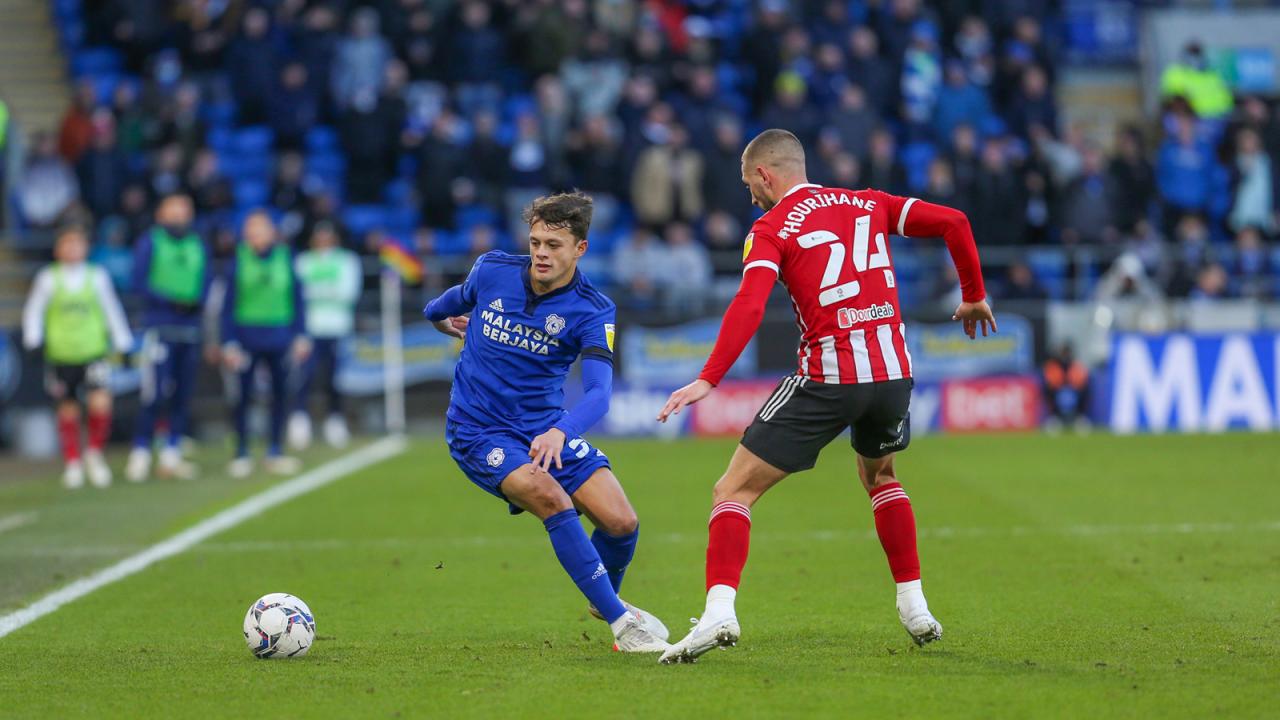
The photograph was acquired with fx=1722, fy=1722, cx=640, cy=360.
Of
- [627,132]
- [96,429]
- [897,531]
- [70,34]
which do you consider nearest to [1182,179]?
[627,132]

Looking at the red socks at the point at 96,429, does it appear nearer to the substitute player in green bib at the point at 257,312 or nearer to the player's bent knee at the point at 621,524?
the substitute player in green bib at the point at 257,312

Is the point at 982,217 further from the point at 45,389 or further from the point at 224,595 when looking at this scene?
the point at 224,595

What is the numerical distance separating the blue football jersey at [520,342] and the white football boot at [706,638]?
3.70 ft

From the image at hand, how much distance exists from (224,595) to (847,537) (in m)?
3.88

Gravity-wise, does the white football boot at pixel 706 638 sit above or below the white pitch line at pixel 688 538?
above

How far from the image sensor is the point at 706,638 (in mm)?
6344

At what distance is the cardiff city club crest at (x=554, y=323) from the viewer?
6.93 m

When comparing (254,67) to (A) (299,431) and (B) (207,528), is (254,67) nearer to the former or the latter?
(A) (299,431)

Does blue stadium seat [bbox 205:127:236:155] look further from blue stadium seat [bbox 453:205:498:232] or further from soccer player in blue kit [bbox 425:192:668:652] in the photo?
soccer player in blue kit [bbox 425:192:668:652]

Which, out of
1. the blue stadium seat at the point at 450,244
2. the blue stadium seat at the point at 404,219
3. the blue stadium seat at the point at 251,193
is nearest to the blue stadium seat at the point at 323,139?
the blue stadium seat at the point at 251,193

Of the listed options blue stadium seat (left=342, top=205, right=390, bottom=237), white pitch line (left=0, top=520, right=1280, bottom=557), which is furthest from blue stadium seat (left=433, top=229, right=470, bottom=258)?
white pitch line (left=0, top=520, right=1280, bottom=557)

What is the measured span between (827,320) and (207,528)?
240 inches

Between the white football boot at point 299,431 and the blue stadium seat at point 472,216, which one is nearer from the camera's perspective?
the white football boot at point 299,431

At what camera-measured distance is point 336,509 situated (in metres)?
12.5
